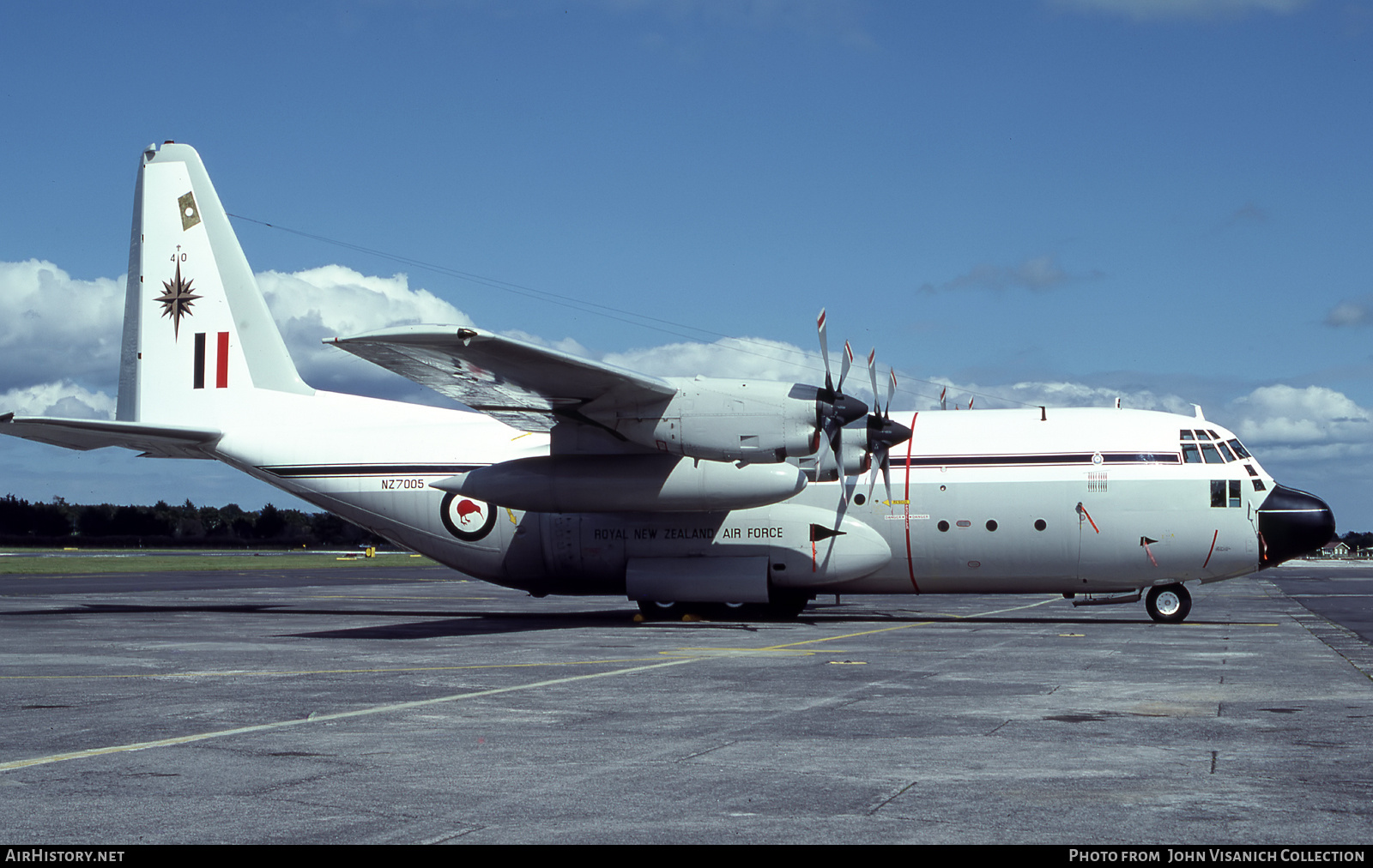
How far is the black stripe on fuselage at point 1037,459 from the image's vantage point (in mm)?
23781

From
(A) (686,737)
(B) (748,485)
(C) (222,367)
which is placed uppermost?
(C) (222,367)

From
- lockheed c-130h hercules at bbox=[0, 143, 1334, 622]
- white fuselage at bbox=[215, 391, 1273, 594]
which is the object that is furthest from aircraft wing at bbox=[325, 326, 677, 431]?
white fuselage at bbox=[215, 391, 1273, 594]

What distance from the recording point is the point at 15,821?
7.02m

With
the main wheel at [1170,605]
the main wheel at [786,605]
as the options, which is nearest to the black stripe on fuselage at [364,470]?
the main wheel at [786,605]

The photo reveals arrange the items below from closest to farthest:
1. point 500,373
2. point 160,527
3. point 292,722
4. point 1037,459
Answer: point 292,722 → point 500,373 → point 1037,459 → point 160,527

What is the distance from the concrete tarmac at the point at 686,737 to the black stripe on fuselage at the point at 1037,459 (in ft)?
10.9

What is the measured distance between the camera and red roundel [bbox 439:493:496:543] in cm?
2683

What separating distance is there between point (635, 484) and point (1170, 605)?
11.4 m

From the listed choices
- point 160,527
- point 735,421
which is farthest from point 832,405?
point 160,527

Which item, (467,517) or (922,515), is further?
(467,517)

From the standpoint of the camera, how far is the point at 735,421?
2144 cm

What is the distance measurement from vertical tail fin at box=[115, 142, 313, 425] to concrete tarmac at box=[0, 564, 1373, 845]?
8156 mm

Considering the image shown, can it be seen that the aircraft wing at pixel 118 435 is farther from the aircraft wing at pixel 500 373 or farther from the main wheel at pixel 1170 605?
the main wheel at pixel 1170 605

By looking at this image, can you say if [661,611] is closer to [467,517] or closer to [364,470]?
[467,517]
